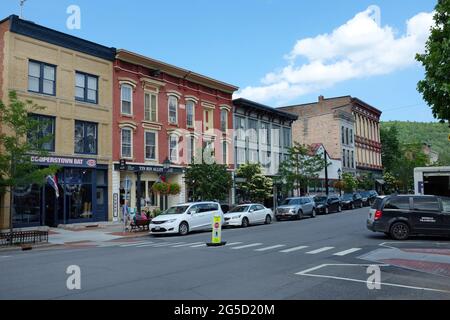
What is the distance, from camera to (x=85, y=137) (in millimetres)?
27219

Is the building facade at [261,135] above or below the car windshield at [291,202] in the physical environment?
above

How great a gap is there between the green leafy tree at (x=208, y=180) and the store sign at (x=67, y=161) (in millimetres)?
6466

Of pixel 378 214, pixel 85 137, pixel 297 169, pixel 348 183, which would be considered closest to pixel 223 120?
pixel 297 169

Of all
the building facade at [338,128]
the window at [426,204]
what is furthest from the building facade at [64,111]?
the building facade at [338,128]

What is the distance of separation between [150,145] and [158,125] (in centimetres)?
159

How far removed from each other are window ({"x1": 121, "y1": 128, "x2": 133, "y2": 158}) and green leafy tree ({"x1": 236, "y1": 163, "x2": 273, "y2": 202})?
33.6 ft

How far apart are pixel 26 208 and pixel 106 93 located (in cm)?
883

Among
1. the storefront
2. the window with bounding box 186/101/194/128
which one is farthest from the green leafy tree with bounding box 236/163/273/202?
the storefront

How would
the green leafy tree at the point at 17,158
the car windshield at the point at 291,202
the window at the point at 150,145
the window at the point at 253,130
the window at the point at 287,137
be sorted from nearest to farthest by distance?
the green leafy tree at the point at 17,158 < the window at the point at 150,145 < the car windshield at the point at 291,202 < the window at the point at 253,130 < the window at the point at 287,137

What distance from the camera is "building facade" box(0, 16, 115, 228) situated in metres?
23.8

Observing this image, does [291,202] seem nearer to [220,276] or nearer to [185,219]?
[185,219]

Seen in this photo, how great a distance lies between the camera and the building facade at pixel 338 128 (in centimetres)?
5972

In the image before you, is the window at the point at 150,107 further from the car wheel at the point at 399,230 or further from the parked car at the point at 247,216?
the car wheel at the point at 399,230

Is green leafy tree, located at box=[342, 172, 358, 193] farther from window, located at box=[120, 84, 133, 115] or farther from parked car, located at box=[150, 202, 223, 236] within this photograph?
parked car, located at box=[150, 202, 223, 236]
